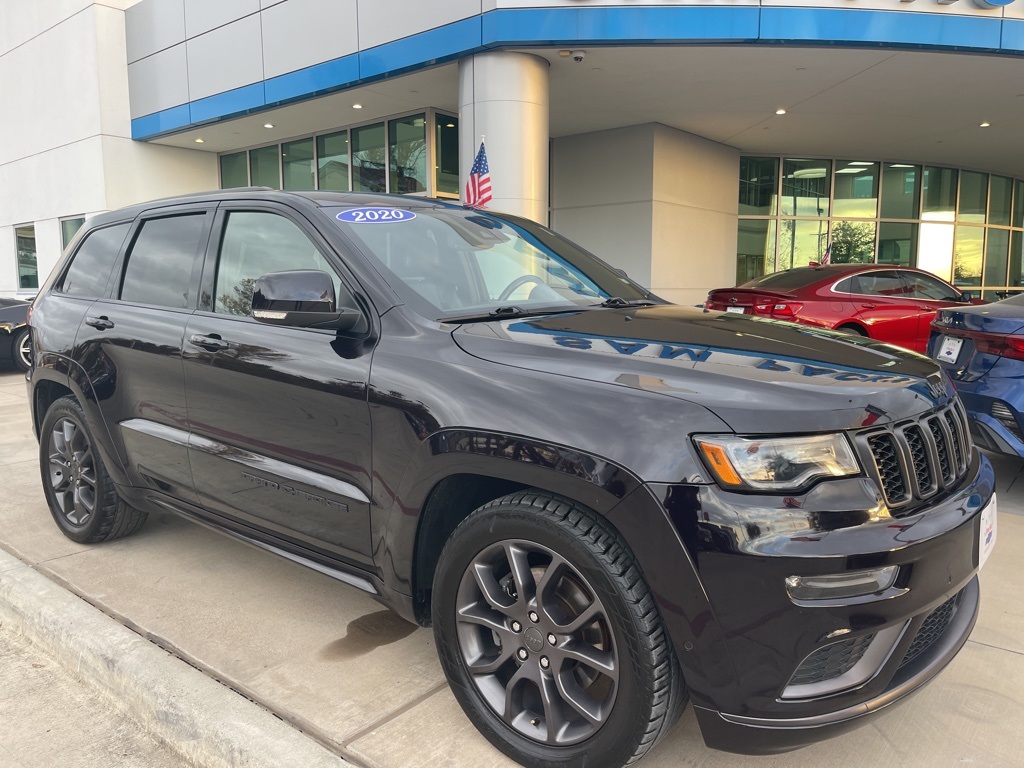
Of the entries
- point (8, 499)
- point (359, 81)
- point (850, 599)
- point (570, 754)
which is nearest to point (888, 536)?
point (850, 599)

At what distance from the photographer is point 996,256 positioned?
72.0 feet

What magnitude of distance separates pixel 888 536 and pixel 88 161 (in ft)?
63.6

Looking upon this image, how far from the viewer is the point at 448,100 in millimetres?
13180

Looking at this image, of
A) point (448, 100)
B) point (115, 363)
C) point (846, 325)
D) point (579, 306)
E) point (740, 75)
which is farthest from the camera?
point (448, 100)

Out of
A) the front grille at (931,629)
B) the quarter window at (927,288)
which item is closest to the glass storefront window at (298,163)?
the quarter window at (927,288)

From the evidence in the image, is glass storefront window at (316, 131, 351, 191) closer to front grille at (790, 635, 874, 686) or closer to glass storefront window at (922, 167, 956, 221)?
glass storefront window at (922, 167, 956, 221)

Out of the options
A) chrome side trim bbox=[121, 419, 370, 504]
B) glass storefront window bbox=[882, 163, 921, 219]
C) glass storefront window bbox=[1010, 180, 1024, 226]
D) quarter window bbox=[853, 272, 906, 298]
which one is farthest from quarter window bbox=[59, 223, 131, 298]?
glass storefront window bbox=[1010, 180, 1024, 226]

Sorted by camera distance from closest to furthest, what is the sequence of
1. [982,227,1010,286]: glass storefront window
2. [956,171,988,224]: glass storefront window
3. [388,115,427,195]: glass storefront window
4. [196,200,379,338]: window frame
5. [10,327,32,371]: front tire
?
[196,200,379,338]: window frame, [10,327,32,371]: front tire, [388,115,427,195]: glass storefront window, [956,171,988,224]: glass storefront window, [982,227,1010,286]: glass storefront window

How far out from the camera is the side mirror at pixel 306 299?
2.55 meters

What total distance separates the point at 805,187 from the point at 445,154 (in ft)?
31.0

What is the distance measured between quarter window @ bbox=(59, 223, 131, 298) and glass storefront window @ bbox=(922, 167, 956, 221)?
20664 mm

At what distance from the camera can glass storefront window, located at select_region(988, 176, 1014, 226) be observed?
2138cm

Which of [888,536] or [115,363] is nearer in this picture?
[888,536]

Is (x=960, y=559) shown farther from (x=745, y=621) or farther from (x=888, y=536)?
(x=745, y=621)
